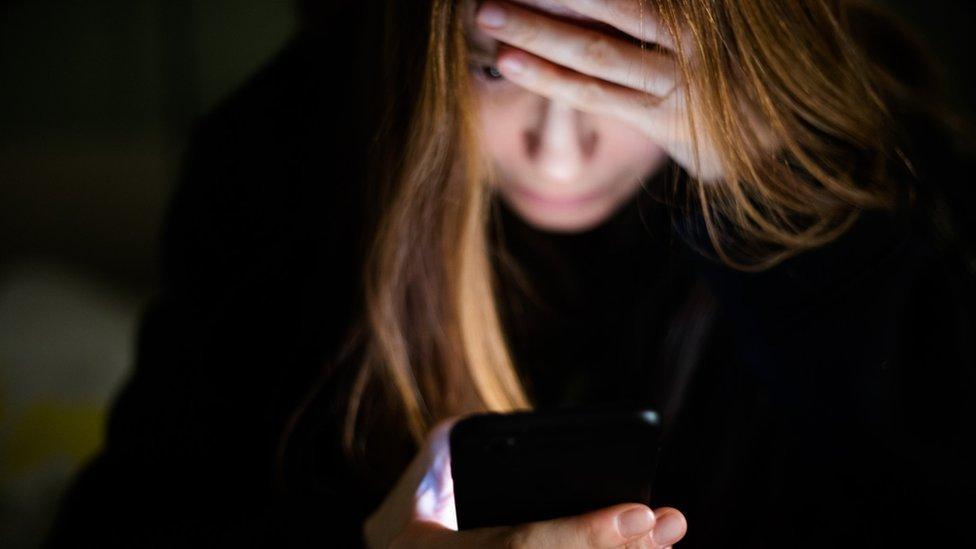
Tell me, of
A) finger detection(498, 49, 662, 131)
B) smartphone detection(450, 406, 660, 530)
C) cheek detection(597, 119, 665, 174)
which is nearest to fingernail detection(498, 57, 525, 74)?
finger detection(498, 49, 662, 131)

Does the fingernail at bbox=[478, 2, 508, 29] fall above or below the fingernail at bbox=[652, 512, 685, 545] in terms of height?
above

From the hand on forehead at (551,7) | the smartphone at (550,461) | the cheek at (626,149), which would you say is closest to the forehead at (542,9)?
the hand on forehead at (551,7)

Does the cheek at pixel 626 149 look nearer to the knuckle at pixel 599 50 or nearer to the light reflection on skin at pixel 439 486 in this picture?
the knuckle at pixel 599 50

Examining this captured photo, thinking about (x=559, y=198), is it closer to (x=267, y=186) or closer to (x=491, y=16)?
(x=491, y=16)

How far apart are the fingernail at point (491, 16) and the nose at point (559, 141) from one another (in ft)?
0.32

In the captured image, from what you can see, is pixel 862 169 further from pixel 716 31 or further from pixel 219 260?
pixel 219 260

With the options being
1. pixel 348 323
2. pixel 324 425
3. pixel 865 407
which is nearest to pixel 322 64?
pixel 348 323

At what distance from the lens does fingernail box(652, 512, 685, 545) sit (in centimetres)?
36

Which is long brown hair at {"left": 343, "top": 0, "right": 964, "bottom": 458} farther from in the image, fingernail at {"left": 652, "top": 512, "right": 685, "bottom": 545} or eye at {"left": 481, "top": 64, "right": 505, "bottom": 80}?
fingernail at {"left": 652, "top": 512, "right": 685, "bottom": 545}

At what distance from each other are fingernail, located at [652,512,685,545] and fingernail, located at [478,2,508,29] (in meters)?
0.31

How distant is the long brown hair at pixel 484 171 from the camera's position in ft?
1.40

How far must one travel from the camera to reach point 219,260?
27.4 inches

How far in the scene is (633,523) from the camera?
349 mm

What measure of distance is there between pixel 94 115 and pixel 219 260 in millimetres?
492
